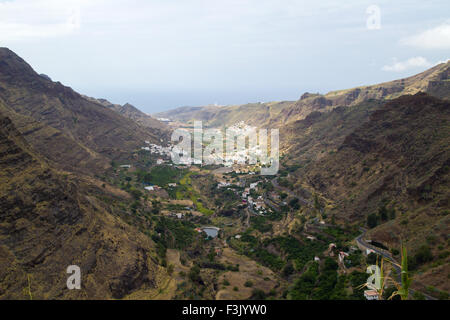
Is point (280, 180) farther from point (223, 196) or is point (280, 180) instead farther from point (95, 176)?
point (95, 176)

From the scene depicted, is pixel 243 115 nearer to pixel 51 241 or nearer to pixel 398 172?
pixel 398 172

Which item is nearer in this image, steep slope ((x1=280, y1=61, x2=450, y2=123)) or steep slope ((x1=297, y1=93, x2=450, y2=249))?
steep slope ((x1=297, y1=93, x2=450, y2=249))

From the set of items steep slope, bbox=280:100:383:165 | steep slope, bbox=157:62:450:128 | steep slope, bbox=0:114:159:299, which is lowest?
steep slope, bbox=0:114:159:299

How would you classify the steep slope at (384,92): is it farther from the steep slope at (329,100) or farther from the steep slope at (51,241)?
the steep slope at (51,241)

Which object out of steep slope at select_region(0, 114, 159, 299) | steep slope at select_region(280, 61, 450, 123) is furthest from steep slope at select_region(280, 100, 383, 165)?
steep slope at select_region(0, 114, 159, 299)

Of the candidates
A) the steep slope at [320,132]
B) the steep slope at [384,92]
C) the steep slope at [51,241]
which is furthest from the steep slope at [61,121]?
the steep slope at [384,92]

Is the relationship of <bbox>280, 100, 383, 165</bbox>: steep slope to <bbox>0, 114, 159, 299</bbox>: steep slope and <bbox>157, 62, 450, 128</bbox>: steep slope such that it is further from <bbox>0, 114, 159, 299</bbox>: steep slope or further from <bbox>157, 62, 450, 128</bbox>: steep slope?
<bbox>0, 114, 159, 299</bbox>: steep slope
